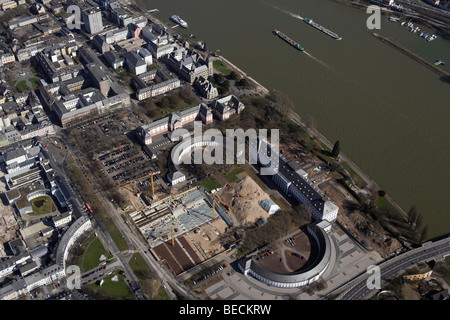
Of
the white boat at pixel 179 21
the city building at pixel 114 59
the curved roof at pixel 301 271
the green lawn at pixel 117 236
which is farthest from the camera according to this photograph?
the white boat at pixel 179 21

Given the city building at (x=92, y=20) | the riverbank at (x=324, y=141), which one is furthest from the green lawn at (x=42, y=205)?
the city building at (x=92, y=20)

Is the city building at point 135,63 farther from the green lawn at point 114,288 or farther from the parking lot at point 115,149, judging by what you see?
the green lawn at point 114,288

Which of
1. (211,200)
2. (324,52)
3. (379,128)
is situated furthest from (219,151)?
(324,52)

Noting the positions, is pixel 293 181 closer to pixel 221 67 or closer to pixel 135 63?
pixel 221 67

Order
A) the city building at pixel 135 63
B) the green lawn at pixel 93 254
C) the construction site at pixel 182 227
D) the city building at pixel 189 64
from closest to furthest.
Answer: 1. the green lawn at pixel 93 254
2. the construction site at pixel 182 227
3. the city building at pixel 189 64
4. the city building at pixel 135 63

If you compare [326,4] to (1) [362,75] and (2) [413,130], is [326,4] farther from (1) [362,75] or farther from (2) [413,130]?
(2) [413,130]

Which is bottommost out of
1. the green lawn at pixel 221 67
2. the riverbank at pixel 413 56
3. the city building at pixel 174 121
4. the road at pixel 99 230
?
the road at pixel 99 230
